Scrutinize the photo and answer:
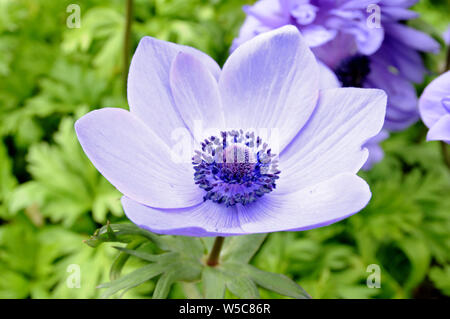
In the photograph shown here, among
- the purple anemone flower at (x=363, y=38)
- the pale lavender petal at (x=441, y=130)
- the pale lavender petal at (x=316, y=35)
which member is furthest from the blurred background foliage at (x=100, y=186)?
the pale lavender petal at (x=441, y=130)

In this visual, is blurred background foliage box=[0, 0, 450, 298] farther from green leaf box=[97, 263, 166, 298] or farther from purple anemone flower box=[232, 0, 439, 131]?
green leaf box=[97, 263, 166, 298]

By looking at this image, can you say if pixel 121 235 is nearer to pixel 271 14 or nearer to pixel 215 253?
pixel 215 253

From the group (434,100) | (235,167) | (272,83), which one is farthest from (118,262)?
(434,100)

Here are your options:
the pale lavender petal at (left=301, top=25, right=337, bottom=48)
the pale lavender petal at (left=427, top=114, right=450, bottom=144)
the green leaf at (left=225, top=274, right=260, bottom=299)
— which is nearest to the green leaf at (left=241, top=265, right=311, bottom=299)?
the green leaf at (left=225, top=274, right=260, bottom=299)

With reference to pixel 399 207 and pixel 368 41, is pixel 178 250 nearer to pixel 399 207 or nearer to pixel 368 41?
pixel 368 41

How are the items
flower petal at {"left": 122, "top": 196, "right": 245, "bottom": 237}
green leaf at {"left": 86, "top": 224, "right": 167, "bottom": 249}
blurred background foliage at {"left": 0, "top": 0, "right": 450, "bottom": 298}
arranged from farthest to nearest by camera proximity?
blurred background foliage at {"left": 0, "top": 0, "right": 450, "bottom": 298}
green leaf at {"left": 86, "top": 224, "right": 167, "bottom": 249}
flower petal at {"left": 122, "top": 196, "right": 245, "bottom": 237}

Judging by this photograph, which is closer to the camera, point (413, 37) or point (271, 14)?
point (271, 14)

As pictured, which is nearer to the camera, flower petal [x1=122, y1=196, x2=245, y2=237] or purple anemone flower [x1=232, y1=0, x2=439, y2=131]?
flower petal [x1=122, y1=196, x2=245, y2=237]
